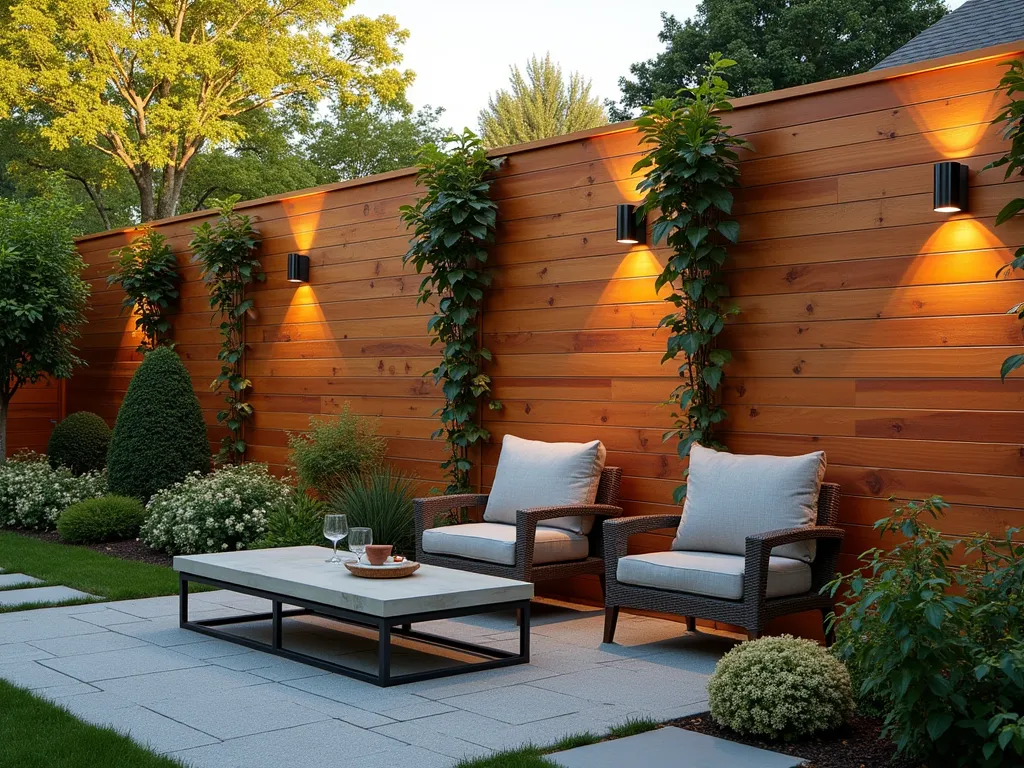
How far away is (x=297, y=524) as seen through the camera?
23.0ft

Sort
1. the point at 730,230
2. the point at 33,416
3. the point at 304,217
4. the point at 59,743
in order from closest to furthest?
1. the point at 59,743
2. the point at 730,230
3. the point at 304,217
4. the point at 33,416

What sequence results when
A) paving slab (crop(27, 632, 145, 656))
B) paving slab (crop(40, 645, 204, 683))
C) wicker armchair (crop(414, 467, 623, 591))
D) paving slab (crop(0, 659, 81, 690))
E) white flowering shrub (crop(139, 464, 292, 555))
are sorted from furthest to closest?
white flowering shrub (crop(139, 464, 292, 555))
wicker armchair (crop(414, 467, 623, 591))
paving slab (crop(27, 632, 145, 656))
paving slab (crop(40, 645, 204, 683))
paving slab (crop(0, 659, 81, 690))

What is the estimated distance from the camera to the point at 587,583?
608cm

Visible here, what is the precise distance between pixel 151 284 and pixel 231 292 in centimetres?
119

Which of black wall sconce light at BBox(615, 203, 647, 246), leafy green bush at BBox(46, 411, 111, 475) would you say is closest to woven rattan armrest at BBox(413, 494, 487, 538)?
black wall sconce light at BBox(615, 203, 647, 246)

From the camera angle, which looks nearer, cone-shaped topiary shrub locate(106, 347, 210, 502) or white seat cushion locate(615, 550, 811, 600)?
white seat cushion locate(615, 550, 811, 600)

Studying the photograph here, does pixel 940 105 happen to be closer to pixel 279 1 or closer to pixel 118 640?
pixel 118 640

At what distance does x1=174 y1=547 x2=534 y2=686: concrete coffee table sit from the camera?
418cm

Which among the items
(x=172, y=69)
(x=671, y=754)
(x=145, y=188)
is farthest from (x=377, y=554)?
(x=145, y=188)

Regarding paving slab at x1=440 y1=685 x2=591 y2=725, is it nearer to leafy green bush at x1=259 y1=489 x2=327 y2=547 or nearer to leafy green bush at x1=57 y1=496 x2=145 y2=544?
leafy green bush at x1=259 y1=489 x2=327 y2=547

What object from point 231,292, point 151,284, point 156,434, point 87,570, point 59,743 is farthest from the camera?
point 151,284

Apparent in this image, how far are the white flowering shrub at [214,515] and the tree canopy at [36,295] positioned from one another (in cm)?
294

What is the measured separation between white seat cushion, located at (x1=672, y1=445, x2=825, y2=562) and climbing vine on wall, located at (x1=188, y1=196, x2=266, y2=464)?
4885mm

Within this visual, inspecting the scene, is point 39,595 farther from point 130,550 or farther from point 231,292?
point 231,292
